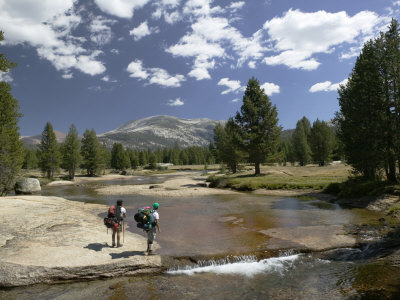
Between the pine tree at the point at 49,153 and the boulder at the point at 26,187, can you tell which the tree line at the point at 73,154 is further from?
the boulder at the point at 26,187

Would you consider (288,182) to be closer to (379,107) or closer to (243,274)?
(379,107)

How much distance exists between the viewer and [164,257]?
475 inches

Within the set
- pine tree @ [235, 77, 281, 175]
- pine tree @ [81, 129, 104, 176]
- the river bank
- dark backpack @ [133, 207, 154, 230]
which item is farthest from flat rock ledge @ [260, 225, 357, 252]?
pine tree @ [81, 129, 104, 176]

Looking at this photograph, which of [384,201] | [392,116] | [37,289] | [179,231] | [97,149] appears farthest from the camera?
[97,149]

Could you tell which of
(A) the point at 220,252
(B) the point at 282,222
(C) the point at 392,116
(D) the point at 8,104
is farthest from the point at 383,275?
(D) the point at 8,104

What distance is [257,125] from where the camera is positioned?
47.8 m

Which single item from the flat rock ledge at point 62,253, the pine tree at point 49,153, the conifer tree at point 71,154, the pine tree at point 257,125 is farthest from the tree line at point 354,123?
the conifer tree at point 71,154

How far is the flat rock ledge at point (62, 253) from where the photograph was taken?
10250 millimetres

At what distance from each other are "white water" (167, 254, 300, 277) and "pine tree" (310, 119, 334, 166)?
228 feet

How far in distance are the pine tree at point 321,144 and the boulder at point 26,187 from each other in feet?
232

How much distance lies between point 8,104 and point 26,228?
95.2ft

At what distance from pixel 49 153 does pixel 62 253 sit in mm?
75245

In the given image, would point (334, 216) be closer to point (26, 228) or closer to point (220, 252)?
point (220, 252)

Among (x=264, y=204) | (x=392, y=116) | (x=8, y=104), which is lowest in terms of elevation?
(x=264, y=204)
